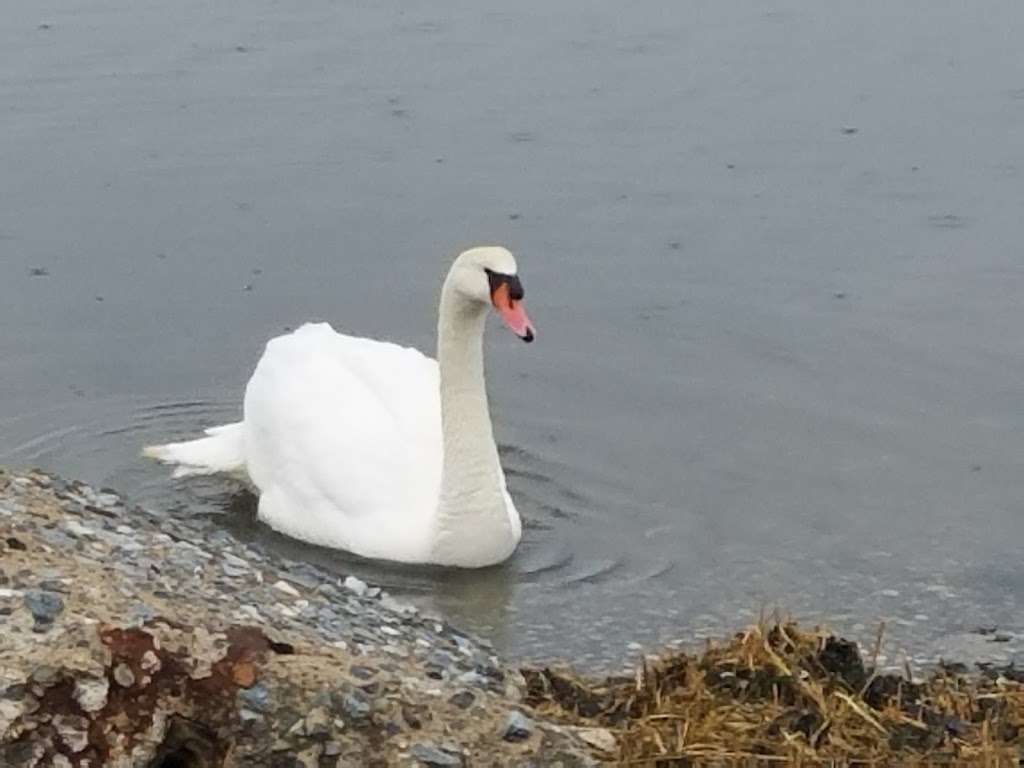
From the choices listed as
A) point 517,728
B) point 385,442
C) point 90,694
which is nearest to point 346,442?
point 385,442

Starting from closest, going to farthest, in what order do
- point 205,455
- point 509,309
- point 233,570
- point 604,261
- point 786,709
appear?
point 786,709
point 233,570
point 509,309
point 205,455
point 604,261

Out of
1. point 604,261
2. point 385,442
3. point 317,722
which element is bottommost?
point 385,442

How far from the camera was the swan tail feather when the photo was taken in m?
10.8

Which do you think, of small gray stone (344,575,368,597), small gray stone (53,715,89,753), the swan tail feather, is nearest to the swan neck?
the swan tail feather

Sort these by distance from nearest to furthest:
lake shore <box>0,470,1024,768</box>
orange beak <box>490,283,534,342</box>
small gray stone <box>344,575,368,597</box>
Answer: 1. lake shore <box>0,470,1024,768</box>
2. small gray stone <box>344,575,368,597</box>
3. orange beak <box>490,283,534,342</box>

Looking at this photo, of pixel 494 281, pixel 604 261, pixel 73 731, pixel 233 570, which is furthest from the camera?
pixel 604 261

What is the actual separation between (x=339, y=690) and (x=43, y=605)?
0.80m

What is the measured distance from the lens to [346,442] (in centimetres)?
1011

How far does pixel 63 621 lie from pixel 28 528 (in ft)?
3.42

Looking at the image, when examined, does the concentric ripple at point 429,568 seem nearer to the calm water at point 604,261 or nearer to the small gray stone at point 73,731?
the calm water at point 604,261

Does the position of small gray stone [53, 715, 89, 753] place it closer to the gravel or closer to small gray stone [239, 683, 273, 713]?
the gravel

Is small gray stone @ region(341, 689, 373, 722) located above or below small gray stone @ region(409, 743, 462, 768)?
above

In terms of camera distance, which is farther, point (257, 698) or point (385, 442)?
point (385, 442)

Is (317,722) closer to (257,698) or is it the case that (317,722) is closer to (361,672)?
(257,698)
